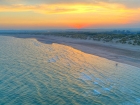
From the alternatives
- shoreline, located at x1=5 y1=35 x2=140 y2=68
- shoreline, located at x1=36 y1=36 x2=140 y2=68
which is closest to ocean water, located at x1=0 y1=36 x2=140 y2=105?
shoreline, located at x1=36 y1=36 x2=140 y2=68

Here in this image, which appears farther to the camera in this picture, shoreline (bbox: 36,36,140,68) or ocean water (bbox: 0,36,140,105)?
shoreline (bbox: 36,36,140,68)

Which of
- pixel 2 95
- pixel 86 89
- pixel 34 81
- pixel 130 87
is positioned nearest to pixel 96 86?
pixel 86 89

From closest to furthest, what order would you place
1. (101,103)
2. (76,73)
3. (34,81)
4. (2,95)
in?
(101,103), (2,95), (34,81), (76,73)

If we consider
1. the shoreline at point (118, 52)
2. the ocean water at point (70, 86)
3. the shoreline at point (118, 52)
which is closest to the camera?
the ocean water at point (70, 86)

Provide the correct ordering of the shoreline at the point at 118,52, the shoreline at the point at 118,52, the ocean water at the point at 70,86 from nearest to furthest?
the ocean water at the point at 70,86 < the shoreline at the point at 118,52 < the shoreline at the point at 118,52

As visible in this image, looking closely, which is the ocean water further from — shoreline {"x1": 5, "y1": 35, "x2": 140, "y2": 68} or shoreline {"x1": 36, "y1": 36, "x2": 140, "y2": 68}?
shoreline {"x1": 5, "y1": 35, "x2": 140, "y2": 68}

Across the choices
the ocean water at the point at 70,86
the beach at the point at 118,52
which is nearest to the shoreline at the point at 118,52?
the beach at the point at 118,52

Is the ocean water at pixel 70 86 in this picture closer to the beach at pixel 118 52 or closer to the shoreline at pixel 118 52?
the shoreline at pixel 118 52

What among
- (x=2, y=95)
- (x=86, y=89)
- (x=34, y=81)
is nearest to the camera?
(x=2, y=95)

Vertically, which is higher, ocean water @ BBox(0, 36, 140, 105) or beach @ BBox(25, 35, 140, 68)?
beach @ BBox(25, 35, 140, 68)

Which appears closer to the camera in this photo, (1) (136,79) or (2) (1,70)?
(1) (136,79)

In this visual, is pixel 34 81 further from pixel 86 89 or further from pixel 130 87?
pixel 130 87
